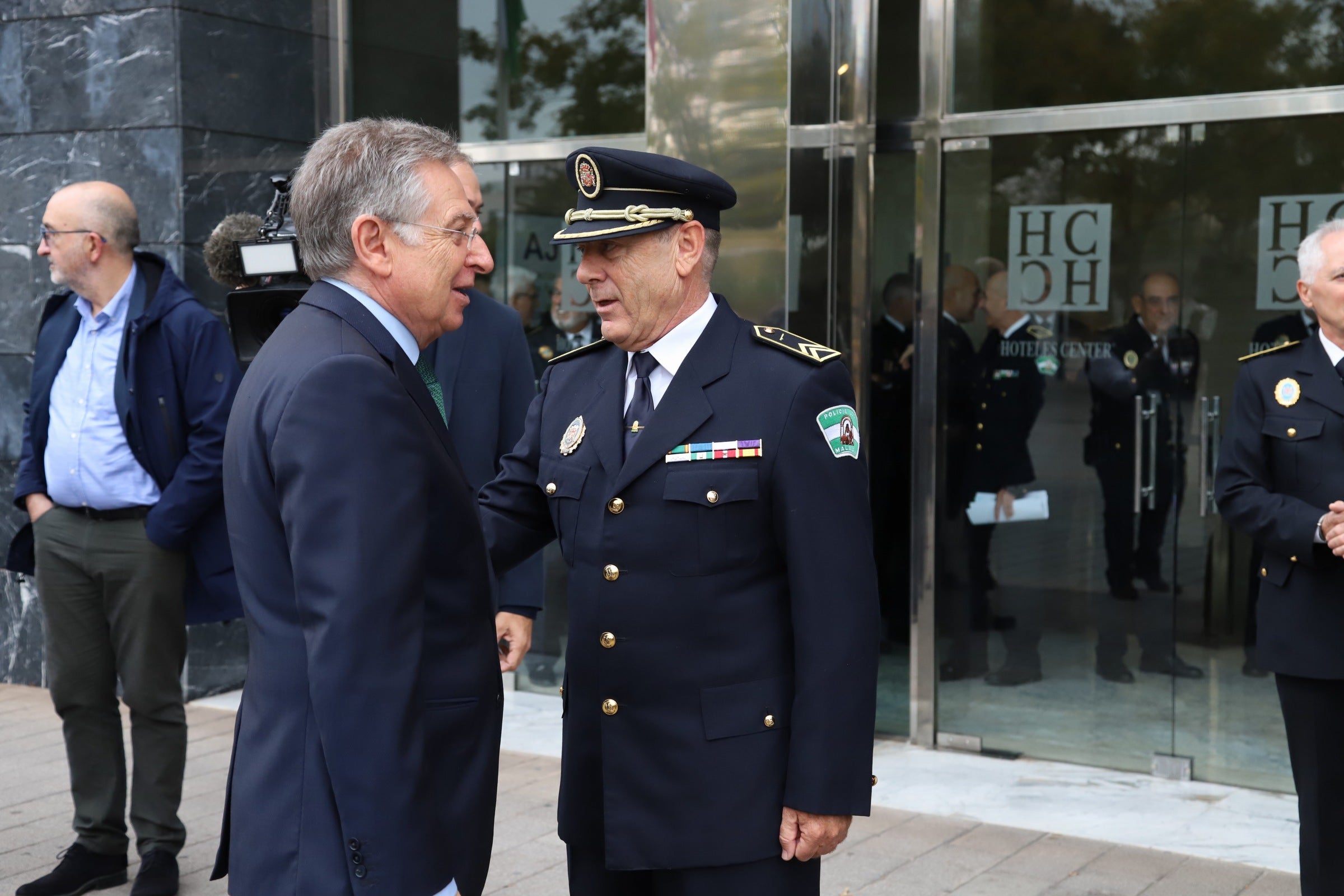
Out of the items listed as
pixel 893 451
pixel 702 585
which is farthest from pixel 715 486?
pixel 893 451

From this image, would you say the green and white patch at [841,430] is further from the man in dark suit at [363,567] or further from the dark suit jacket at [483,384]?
the dark suit jacket at [483,384]

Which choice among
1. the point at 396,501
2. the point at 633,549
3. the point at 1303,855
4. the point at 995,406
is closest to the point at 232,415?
the point at 396,501

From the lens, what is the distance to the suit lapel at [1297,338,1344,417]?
3.69 m

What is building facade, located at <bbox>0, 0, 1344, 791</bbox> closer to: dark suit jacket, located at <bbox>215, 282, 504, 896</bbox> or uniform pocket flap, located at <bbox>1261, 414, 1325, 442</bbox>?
uniform pocket flap, located at <bbox>1261, 414, 1325, 442</bbox>

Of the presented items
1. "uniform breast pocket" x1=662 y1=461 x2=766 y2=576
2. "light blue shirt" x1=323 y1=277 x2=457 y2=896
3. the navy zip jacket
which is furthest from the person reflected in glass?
"light blue shirt" x1=323 y1=277 x2=457 y2=896

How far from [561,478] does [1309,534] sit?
198 cm

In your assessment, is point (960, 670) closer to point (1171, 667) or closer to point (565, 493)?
point (1171, 667)

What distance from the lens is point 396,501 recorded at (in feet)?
6.58

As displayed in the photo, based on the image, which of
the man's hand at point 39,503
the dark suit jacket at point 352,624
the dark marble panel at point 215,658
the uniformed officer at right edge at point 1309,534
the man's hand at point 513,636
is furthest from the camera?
the dark marble panel at point 215,658

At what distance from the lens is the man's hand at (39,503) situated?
4500 mm

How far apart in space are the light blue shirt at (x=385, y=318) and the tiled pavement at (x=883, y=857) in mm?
2449

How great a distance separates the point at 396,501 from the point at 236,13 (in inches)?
209

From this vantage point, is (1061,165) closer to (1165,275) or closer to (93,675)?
(1165,275)

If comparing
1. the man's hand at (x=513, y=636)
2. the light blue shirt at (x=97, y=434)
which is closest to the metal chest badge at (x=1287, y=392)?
the man's hand at (x=513, y=636)
